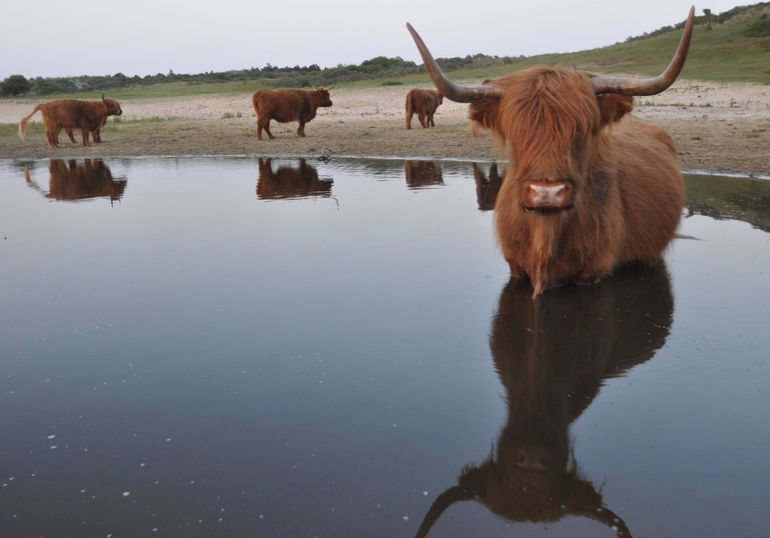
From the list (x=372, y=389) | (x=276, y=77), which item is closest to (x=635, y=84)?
(x=372, y=389)

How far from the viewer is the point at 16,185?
9.63 metres

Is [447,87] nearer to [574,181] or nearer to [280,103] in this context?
[574,181]

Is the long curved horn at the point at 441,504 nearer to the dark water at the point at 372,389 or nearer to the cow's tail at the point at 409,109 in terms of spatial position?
the dark water at the point at 372,389

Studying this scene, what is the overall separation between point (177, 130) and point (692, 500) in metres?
19.8

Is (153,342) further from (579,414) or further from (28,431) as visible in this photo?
(579,414)

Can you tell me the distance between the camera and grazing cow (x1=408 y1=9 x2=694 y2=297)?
11.9 ft

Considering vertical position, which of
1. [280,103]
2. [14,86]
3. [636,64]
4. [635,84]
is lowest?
[635,84]

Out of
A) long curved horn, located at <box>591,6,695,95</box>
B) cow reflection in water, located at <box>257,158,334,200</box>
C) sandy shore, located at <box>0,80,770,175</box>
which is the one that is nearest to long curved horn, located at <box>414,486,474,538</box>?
long curved horn, located at <box>591,6,695,95</box>

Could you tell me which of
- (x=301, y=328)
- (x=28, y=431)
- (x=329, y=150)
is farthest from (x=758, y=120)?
(x=28, y=431)

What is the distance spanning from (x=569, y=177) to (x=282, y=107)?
15.4 meters

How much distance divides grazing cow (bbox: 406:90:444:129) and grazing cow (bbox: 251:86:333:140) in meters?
2.80

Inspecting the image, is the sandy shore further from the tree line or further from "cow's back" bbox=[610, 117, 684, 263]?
the tree line

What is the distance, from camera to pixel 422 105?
19.0 meters

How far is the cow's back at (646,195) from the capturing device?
15.9 ft
